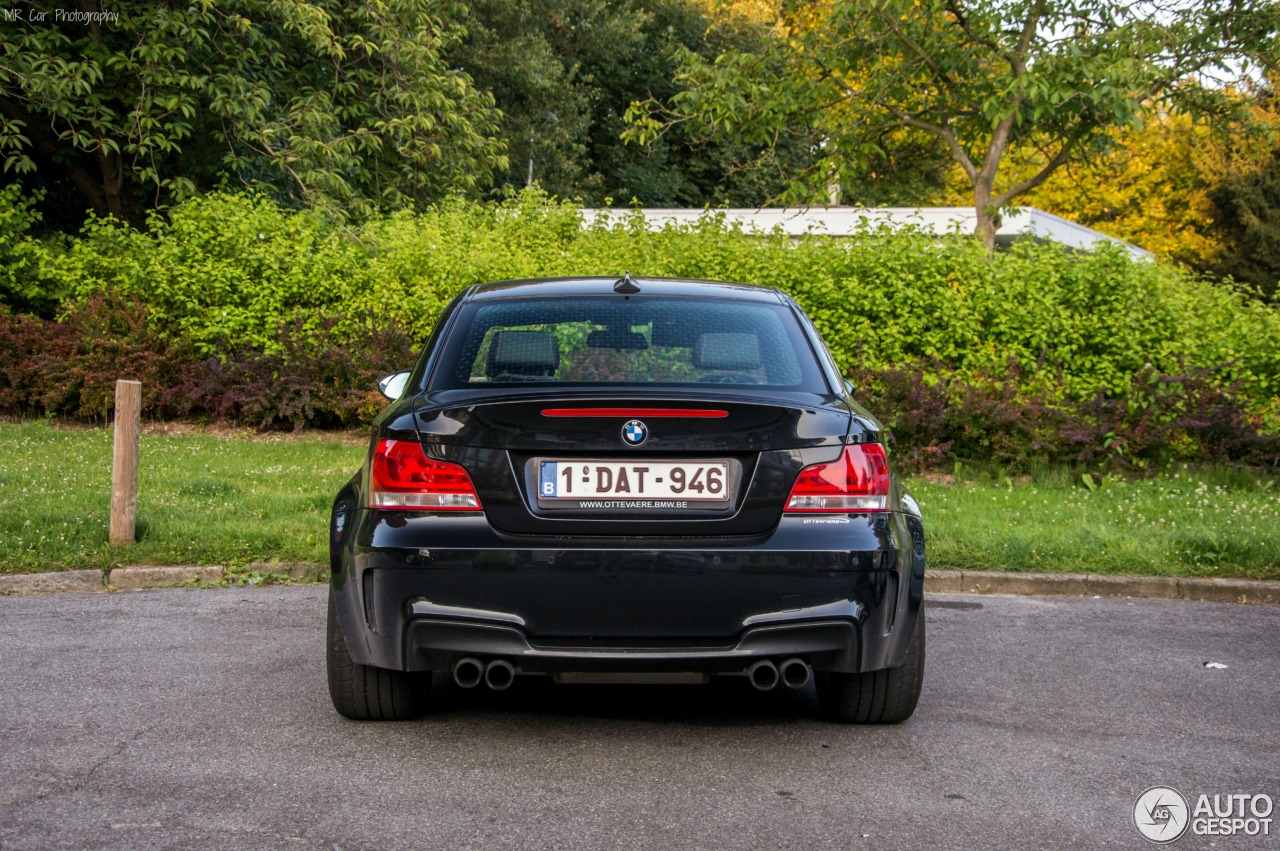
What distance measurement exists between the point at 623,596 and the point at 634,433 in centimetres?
50

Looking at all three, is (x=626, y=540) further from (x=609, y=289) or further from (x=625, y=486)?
(x=609, y=289)

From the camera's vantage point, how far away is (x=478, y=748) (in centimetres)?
446

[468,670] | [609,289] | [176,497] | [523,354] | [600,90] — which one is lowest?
[176,497]

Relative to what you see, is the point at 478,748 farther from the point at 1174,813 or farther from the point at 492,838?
the point at 1174,813

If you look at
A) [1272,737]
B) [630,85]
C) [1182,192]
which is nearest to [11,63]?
[1272,737]

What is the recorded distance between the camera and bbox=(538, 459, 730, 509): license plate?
13.5 feet

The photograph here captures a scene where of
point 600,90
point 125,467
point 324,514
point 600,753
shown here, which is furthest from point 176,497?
point 600,90

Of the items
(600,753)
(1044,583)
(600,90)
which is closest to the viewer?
(600,753)

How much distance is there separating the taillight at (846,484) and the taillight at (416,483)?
1007 mm

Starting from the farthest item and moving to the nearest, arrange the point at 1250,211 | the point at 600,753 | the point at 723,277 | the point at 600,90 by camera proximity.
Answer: the point at 600,90 < the point at 1250,211 < the point at 723,277 < the point at 600,753

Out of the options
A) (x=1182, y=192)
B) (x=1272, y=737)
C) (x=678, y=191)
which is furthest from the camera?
(x=678, y=191)

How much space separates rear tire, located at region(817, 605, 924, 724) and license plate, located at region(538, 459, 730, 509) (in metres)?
1.02

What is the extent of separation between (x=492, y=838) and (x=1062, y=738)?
2206 millimetres

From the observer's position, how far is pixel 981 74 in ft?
54.9
